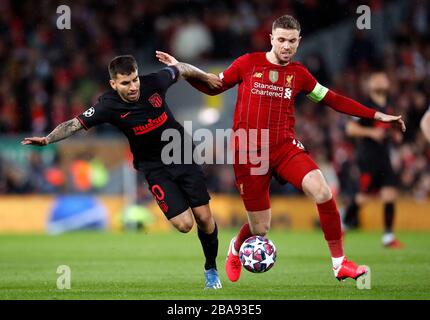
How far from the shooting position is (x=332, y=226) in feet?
29.7

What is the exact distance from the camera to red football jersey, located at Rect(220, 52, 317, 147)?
9234 mm

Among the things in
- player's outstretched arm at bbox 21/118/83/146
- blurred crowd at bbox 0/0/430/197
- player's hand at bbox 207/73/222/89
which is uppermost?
blurred crowd at bbox 0/0/430/197

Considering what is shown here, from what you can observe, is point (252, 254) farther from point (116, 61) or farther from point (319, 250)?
point (319, 250)

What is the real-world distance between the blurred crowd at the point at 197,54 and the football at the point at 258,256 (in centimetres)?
1036

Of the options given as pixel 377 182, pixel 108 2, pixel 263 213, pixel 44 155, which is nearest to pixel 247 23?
pixel 108 2

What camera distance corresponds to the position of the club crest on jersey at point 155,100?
30.2 feet

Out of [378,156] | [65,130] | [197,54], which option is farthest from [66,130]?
[197,54]

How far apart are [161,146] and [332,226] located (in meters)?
1.79

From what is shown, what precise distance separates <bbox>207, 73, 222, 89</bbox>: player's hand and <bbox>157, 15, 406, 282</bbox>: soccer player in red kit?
0.05 m

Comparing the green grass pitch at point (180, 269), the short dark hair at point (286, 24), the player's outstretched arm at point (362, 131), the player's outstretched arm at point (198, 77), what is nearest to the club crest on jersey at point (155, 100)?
the player's outstretched arm at point (198, 77)

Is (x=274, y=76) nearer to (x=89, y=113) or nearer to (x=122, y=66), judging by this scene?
(x=122, y=66)

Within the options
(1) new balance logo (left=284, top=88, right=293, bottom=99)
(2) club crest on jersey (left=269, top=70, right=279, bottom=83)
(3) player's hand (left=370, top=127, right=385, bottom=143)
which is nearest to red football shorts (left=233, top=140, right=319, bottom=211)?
(1) new balance logo (left=284, top=88, right=293, bottom=99)

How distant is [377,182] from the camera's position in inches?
583

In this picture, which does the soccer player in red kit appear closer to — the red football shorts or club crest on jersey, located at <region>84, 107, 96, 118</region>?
the red football shorts
